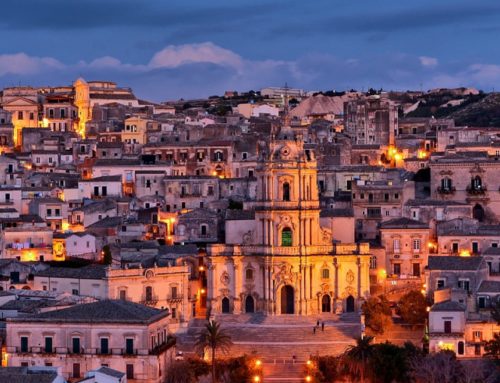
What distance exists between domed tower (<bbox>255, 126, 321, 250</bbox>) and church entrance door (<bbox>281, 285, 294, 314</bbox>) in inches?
68.7

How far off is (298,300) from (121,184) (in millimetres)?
18546

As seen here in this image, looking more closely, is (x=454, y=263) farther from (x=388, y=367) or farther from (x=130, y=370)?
(x=130, y=370)

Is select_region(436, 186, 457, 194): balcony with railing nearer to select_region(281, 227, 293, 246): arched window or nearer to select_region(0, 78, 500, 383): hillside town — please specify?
select_region(0, 78, 500, 383): hillside town

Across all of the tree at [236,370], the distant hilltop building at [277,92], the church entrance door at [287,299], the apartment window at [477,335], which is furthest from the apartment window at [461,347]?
the distant hilltop building at [277,92]

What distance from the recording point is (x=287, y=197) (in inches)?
2793

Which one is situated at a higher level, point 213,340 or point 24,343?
point 24,343

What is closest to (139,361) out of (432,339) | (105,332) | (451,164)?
(105,332)

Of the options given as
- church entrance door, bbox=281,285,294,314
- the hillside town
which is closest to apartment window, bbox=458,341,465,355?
the hillside town

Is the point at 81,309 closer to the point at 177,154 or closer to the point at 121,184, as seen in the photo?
the point at 121,184

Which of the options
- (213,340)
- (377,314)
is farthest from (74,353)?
(377,314)

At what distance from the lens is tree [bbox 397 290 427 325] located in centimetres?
6656

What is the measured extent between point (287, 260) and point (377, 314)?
5868mm

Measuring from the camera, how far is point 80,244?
7456cm

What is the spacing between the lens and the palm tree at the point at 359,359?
2277 inches
